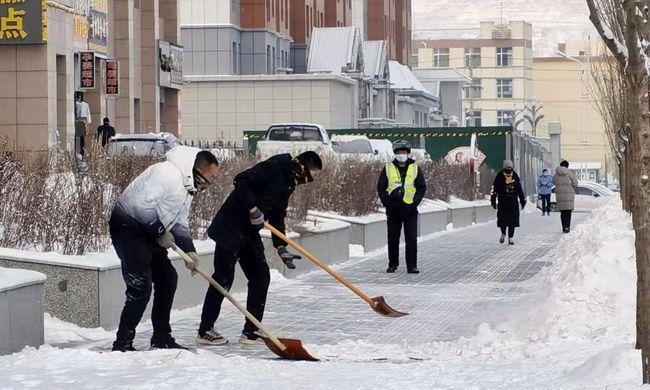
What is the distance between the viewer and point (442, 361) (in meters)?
10.9

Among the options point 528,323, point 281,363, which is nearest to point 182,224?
point 281,363

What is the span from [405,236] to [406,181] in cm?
76

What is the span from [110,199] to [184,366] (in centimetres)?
584

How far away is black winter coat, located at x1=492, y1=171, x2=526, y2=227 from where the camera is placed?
2723cm

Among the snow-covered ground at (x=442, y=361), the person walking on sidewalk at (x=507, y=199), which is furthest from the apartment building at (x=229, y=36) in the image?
the snow-covered ground at (x=442, y=361)

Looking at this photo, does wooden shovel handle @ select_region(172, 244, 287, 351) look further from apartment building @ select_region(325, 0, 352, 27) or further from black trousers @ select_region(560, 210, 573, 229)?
apartment building @ select_region(325, 0, 352, 27)

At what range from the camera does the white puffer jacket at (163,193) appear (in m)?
11.0

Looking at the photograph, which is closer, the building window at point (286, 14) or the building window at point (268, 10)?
the building window at point (268, 10)

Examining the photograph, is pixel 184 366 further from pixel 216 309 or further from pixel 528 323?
pixel 528 323

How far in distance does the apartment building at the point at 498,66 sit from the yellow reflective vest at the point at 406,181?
15159 centimetres

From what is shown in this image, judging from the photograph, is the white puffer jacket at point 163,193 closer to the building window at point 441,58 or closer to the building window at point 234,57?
the building window at point 234,57

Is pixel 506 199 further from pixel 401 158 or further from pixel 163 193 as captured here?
pixel 163 193

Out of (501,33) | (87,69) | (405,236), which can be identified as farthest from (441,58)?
(405,236)

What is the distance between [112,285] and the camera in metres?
13.3
